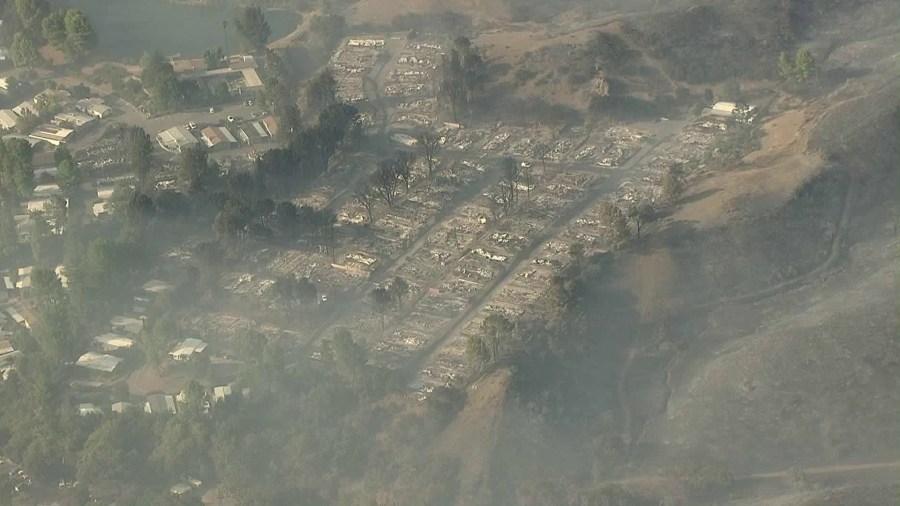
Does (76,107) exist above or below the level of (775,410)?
above

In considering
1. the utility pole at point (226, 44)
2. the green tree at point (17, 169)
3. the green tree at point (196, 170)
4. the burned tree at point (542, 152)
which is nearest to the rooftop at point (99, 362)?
the green tree at point (196, 170)

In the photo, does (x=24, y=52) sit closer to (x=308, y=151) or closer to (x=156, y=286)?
(x=308, y=151)

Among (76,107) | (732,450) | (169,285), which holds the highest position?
(76,107)

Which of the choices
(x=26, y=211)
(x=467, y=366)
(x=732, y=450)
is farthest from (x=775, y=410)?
(x=26, y=211)

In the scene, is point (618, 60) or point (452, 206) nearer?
point (452, 206)

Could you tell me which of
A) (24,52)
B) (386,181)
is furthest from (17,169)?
(386,181)

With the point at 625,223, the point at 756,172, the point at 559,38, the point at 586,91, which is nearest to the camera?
the point at 625,223

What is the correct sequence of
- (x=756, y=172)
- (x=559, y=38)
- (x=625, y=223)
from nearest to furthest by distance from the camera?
(x=625, y=223)
(x=756, y=172)
(x=559, y=38)

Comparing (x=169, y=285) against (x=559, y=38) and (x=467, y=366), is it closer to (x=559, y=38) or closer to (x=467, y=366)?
(x=467, y=366)
